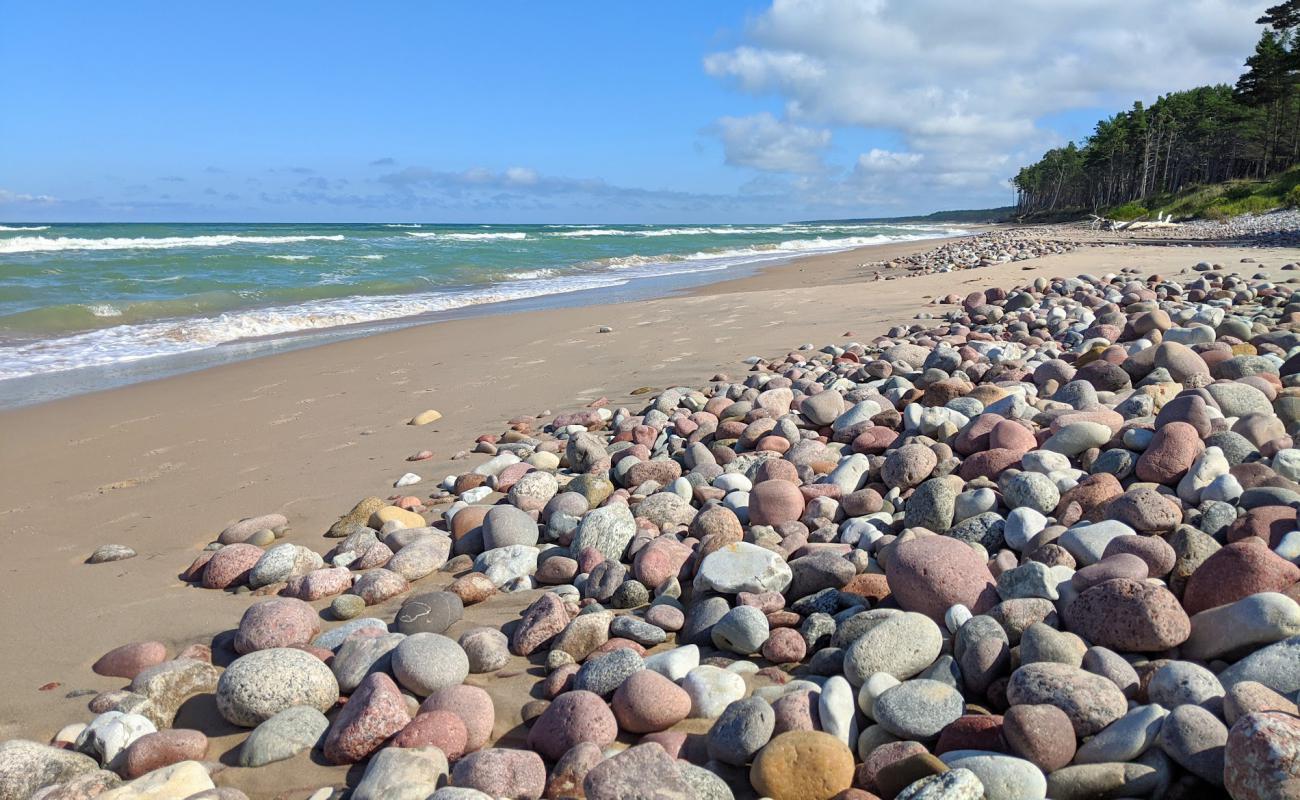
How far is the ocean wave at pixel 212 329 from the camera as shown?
344 inches

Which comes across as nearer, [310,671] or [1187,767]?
[1187,767]

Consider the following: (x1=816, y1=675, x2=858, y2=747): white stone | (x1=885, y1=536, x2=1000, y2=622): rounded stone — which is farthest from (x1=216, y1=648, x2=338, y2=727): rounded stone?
(x1=885, y1=536, x2=1000, y2=622): rounded stone

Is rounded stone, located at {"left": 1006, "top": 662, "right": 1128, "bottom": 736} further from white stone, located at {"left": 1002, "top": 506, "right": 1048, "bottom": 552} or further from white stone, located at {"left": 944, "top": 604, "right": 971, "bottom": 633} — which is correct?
white stone, located at {"left": 1002, "top": 506, "right": 1048, "bottom": 552}

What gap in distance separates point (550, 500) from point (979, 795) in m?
2.30

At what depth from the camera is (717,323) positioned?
29.6ft

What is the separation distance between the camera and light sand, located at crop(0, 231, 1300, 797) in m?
2.73

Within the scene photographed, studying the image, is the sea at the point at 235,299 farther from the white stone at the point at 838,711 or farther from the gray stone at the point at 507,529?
the white stone at the point at 838,711

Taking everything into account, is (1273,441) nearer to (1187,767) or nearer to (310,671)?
(1187,767)

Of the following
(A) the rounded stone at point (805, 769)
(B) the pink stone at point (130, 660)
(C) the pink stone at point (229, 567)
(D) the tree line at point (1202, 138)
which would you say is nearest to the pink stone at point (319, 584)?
(C) the pink stone at point (229, 567)

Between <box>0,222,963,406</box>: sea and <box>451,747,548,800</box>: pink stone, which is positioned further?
<box>0,222,963,406</box>: sea

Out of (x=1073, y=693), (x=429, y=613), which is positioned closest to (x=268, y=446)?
(x=429, y=613)

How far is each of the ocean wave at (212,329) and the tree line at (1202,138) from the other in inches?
1815

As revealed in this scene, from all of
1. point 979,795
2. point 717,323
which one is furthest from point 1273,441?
point 717,323

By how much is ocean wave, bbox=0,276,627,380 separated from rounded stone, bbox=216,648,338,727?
24.0 feet
